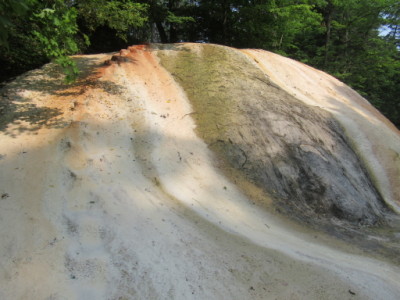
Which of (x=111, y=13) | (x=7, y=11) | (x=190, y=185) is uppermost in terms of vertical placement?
(x=7, y=11)

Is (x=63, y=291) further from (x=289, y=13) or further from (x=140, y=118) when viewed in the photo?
(x=289, y=13)

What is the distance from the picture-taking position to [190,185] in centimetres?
575

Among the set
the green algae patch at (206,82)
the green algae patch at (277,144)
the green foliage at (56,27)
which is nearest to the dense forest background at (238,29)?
the green algae patch at (206,82)

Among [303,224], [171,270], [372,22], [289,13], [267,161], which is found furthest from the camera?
[372,22]

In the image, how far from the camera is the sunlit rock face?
142 inches

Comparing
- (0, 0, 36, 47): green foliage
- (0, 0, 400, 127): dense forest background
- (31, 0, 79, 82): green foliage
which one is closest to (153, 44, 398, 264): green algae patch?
(0, 0, 400, 127): dense forest background

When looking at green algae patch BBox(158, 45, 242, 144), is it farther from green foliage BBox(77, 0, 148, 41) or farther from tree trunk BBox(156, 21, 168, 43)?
tree trunk BBox(156, 21, 168, 43)

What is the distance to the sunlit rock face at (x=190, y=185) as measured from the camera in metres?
3.60

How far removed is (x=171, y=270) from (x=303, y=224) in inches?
124

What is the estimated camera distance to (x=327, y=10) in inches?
782

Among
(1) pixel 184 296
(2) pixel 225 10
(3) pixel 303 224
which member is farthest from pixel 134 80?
(2) pixel 225 10

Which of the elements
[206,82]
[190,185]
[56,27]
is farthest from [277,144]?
[56,27]

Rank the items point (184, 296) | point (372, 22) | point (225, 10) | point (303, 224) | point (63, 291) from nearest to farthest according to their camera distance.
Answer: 1. point (63, 291)
2. point (184, 296)
3. point (303, 224)
4. point (225, 10)
5. point (372, 22)

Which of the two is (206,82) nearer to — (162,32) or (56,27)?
(56,27)
